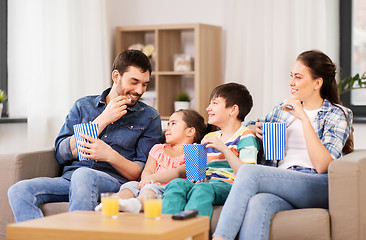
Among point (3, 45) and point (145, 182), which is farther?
point (3, 45)

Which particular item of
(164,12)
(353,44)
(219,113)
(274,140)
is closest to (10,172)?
(219,113)

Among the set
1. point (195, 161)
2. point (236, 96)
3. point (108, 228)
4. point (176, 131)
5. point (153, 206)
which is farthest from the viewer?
point (176, 131)

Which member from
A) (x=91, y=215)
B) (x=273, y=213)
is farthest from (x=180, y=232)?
(x=273, y=213)

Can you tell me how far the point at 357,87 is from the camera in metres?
4.18

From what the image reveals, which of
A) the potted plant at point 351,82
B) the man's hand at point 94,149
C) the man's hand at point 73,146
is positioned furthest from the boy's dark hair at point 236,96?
the potted plant at point 351,82

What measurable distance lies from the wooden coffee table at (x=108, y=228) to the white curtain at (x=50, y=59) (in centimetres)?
196

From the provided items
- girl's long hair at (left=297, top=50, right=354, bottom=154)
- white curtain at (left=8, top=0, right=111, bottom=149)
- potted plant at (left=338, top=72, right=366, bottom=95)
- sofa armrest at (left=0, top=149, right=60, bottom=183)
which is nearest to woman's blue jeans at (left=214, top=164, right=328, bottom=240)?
girl's long hair at (left=297, top=50, right=354, bottom=154)

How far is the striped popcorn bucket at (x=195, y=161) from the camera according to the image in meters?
2.45

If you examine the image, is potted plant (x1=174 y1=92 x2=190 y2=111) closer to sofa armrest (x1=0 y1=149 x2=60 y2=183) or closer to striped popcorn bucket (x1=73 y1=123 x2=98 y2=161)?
sofa armrest (x1=0 y1=149 x2=60 y2=183)

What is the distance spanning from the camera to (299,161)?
102 inches

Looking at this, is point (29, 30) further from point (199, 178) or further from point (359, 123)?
point (359, 123)

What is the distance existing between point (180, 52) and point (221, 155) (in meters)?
2.32

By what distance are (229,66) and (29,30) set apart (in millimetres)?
1551

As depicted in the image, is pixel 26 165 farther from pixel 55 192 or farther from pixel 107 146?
pixel 107 146
